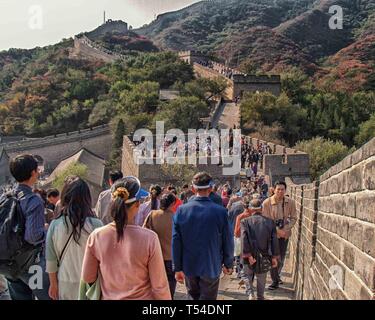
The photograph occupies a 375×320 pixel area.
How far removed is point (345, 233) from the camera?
423cm

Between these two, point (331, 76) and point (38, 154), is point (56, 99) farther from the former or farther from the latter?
point (331, 76)

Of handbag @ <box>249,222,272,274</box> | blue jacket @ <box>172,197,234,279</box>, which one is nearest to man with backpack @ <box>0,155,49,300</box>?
blue jacket @ <box>172,197,234,279</box>

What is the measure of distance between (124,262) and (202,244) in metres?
1.52

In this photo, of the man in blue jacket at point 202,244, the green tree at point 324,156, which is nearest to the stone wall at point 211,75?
the green tree at point 324,156

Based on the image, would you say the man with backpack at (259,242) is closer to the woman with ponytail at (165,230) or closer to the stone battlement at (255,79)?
the woman with ponytail at (165,230)

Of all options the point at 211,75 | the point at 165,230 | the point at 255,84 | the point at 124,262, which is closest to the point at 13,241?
the point at 124,262

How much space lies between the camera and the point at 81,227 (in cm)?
426

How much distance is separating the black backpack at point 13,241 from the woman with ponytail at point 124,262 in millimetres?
1009

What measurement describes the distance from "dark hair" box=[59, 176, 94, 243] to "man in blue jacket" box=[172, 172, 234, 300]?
1079 mm

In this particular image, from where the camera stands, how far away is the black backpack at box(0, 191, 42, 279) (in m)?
4.54

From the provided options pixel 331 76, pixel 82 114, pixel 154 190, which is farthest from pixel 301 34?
pixel 154 190

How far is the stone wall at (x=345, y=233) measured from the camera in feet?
11.0

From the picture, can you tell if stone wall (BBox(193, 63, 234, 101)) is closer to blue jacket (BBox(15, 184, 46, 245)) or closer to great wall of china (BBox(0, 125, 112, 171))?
great wall of china (BBox(0, 125, 112, 171))

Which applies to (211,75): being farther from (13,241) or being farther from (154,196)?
(13,241)
